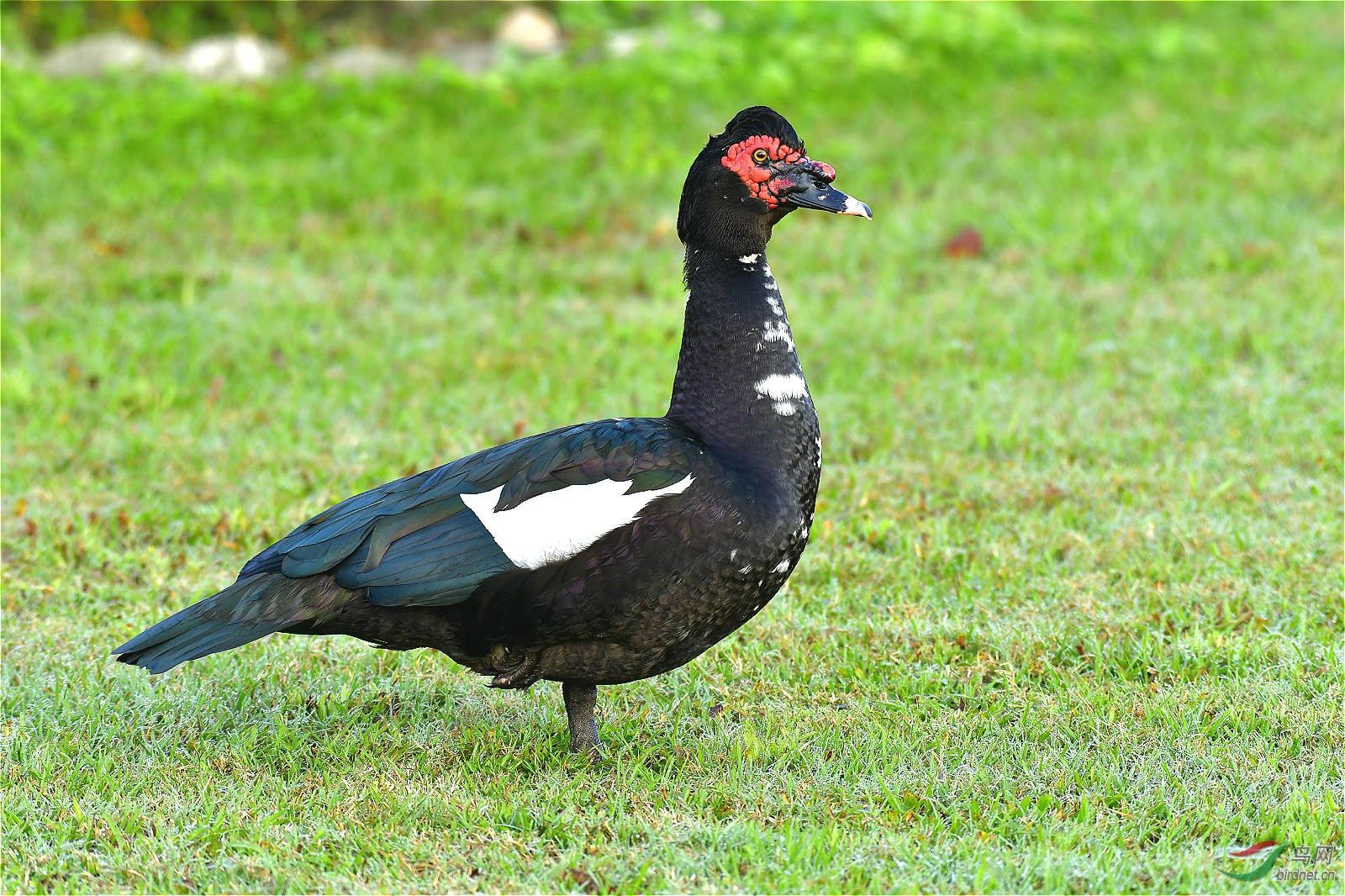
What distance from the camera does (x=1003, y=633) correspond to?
16.1 ft

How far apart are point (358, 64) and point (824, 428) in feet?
21.1

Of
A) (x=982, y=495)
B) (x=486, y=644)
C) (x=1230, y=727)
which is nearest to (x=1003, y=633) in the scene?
(x=1230, y=727)

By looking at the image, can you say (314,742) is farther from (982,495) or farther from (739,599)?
(982,495)

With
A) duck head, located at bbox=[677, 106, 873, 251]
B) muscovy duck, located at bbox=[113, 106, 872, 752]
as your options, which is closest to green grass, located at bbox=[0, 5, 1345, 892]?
muscovy duck, located at bbox=[113, 106, 872, 752]

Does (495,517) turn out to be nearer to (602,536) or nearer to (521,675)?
(602,536)

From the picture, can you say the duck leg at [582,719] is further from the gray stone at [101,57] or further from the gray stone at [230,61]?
the gray stone at [101,57]

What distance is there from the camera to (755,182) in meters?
4.22

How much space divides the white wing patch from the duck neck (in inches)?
10.1

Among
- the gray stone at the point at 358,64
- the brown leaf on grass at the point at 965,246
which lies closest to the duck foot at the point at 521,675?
Answer: the brown leaf on grass at the point at 965,246

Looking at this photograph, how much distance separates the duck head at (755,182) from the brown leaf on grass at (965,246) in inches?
189

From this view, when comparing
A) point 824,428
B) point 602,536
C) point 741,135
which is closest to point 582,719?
point 602,536

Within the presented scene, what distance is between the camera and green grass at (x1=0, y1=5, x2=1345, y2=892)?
3.85 metres

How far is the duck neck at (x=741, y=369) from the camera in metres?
4.08

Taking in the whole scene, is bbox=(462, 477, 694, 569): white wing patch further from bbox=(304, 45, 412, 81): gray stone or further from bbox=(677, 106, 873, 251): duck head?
bbox=(304, 45, 412, 81): gray stone
